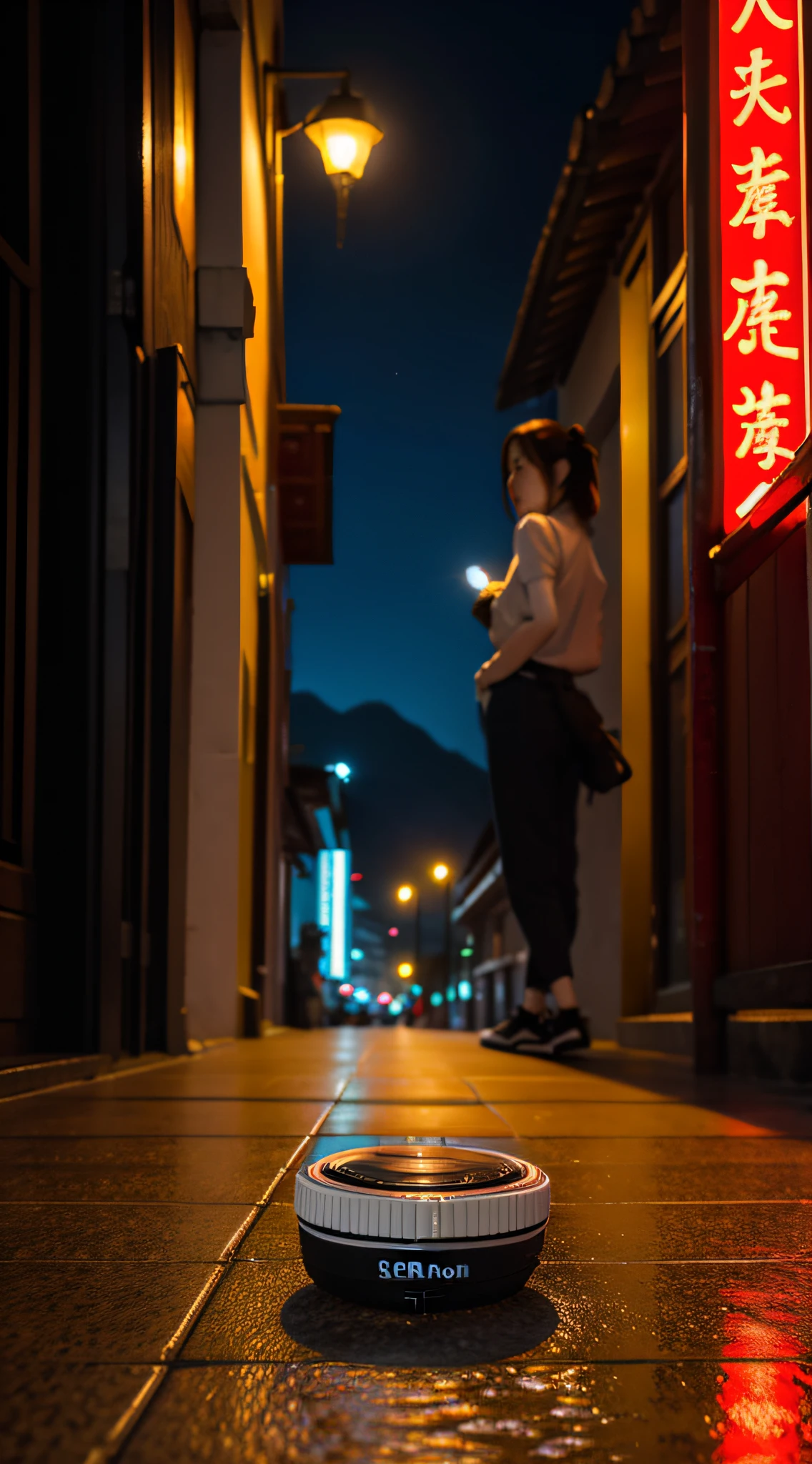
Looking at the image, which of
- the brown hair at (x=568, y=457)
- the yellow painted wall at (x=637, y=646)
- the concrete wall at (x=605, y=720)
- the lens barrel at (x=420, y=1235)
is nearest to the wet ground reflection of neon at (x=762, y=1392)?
the lens barrel at (x=420, y=1235)

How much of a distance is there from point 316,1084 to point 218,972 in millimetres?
2541

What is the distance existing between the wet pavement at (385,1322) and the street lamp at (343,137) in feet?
18.7

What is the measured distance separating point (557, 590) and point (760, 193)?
1511 millimetres

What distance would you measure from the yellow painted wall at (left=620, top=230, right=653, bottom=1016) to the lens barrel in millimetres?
5769

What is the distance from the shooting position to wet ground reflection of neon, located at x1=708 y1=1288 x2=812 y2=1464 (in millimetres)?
574

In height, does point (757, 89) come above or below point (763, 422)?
above

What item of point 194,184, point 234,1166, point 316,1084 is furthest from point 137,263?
point 234,1166

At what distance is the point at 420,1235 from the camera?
0.75 m

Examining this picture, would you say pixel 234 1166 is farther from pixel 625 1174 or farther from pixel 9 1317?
pixel 9 1317

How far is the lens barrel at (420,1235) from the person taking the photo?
75 centimetres

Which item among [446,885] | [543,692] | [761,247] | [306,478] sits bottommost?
[446,885]

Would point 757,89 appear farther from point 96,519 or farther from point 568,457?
point 96,519

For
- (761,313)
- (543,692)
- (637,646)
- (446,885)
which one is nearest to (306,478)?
(637,646)

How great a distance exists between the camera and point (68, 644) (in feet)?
10.2
